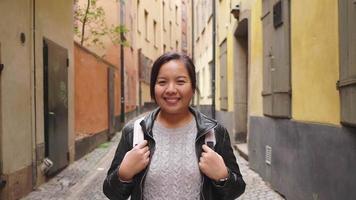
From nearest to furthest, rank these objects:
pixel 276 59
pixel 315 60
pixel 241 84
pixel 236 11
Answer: pixel 315 60
pixel 276 59
pixel 236 11
pixel 241 84

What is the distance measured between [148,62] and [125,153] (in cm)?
2973

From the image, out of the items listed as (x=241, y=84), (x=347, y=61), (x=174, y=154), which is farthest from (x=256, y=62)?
(x=174, y=154)

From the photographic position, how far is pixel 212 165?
2.07 meters

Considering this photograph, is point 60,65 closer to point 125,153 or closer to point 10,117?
point 10,117

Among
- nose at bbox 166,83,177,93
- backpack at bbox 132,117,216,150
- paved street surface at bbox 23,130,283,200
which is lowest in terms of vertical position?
paved street surface at bbox 23,130,283,200

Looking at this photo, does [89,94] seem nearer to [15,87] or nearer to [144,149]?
[15,87]

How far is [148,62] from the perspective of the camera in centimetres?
3184

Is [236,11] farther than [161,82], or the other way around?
[236,11]

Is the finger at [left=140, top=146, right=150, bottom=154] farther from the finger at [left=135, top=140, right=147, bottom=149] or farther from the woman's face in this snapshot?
the woman's face

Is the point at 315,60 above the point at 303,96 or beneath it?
above

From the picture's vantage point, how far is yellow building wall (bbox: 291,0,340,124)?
5.01 meters

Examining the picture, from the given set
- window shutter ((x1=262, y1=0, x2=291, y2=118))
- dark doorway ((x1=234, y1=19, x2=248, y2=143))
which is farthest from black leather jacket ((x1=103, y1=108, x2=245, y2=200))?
dark doorway ((x1=234, y1=19, x2=248, y2=143))

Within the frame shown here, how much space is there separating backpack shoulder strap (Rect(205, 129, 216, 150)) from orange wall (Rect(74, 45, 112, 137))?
9.55 m

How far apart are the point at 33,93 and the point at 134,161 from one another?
605cm
